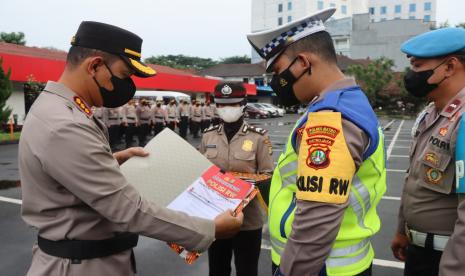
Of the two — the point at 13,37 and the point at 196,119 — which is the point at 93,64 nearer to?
the point at 196,119

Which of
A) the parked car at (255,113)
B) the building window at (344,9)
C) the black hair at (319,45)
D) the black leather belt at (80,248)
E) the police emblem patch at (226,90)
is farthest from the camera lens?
the building window at (344,9)

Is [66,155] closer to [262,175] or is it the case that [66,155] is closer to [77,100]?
[77,100]

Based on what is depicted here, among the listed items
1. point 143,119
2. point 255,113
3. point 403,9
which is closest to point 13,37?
point 255,113

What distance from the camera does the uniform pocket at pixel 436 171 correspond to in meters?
1.93

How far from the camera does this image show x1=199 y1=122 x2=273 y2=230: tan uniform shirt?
3.03 meters

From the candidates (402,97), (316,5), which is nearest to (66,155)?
(402,97)

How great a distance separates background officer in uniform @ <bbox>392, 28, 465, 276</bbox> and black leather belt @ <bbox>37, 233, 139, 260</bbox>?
1.55 m

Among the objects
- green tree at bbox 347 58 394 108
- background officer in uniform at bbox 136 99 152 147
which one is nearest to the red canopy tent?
background officer in uniform at bbox 136 99 152 147

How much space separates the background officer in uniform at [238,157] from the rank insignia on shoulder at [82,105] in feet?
4.98

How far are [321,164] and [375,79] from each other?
140 feet

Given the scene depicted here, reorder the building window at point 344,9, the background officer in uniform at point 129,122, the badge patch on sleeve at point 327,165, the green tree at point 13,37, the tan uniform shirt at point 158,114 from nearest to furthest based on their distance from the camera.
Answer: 1. the badge patch on sleeve at point 327,165
2. the background officer in uniform at point 129,122
3. the tan uniform shirt at point 158,114
4. the green tree at point 13,37
5. the building window at point 344,9

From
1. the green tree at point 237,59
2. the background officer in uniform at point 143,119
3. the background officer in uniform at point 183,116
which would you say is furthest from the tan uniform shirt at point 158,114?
the green tree at point 237,59

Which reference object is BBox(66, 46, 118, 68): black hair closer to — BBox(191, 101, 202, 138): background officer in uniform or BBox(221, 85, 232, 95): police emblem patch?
BBox(221, 85, 232, 95): police emblem patch

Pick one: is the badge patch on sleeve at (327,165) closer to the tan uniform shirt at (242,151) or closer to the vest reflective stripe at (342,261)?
the vest reflective stripe at (342,261)
